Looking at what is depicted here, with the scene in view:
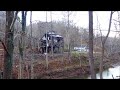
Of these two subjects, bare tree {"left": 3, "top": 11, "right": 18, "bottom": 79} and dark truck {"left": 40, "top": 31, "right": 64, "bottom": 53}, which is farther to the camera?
dark truck {"left": 40, "top": 31, "right": 64, "bottom": 53}

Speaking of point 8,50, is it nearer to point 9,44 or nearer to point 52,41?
point 9,44

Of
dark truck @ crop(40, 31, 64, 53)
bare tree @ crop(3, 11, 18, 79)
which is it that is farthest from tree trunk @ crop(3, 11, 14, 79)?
dark truck @ crop(40, 31, 64, 53)

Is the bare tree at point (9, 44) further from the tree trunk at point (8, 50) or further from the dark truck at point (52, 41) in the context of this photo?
the dark truck at point (52, 41)

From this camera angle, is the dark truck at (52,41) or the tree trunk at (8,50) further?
the dark truck at (52,41)

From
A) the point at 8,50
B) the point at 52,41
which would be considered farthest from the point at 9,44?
the point at 52,41

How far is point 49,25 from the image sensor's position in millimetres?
12977

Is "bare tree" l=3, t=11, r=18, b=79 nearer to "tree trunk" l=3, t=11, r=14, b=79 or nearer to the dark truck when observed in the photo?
"tree trunk" l=3, t=11, r=14, b=79

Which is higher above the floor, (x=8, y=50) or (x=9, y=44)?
(x=9, y=44)

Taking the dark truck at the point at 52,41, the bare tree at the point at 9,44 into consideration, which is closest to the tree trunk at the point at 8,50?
the bare tree at the point at 9,44

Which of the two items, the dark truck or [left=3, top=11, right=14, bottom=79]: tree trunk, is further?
the dark truck
